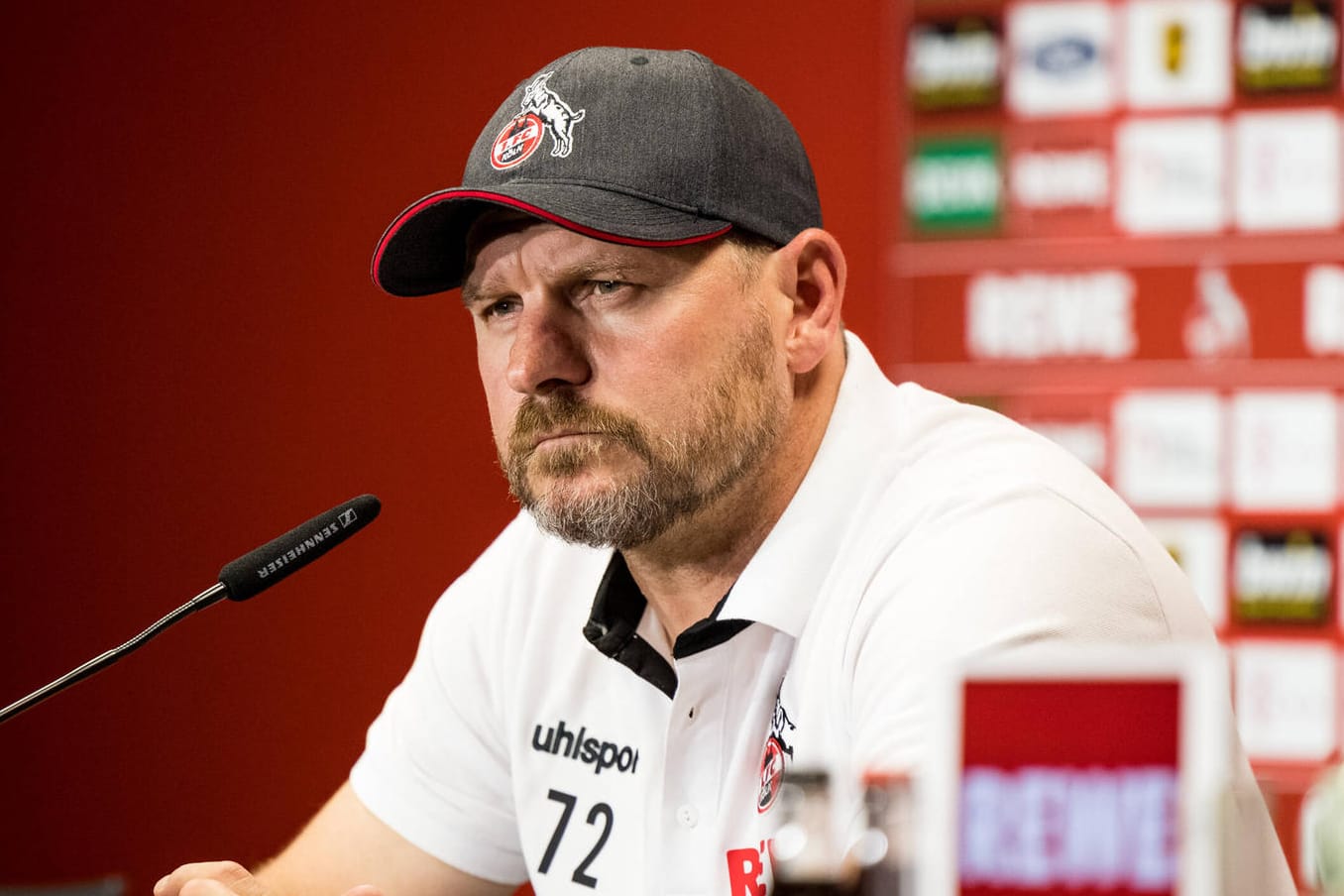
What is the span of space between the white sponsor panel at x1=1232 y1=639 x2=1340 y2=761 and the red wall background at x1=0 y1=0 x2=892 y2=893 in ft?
3.93

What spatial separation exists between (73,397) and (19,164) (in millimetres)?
439

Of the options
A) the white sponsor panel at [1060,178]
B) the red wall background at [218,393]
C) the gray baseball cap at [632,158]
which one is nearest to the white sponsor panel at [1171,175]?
the white sponsor panel at [1060,178]

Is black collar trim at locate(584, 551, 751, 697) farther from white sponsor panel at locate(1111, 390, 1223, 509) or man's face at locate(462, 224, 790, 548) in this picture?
white sponsor panel at locate(1111, 390, 1223, 509)

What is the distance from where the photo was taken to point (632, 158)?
1.06 meters

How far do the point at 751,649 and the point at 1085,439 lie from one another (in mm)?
1201

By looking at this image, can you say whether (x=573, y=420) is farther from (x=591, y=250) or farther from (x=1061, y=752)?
(x=1061, y=752)

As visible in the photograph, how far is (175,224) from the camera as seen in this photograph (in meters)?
2.79

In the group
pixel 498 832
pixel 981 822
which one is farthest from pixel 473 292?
pixel 981 822

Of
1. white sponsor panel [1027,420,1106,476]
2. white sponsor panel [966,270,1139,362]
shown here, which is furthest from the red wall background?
white sponsor panel [1027,420,1106,476]

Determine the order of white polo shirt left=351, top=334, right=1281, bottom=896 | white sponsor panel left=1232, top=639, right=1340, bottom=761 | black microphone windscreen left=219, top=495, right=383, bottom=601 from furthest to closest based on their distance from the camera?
white sponsor panel left=1232, top=639, right=1340, bottom=761 → black microphone windscreen left=219, top=495, right=383, bottom=601 → white polo shirt left=351, top=334, right=1281, bottom=896

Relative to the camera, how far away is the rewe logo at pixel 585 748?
3.75 feet

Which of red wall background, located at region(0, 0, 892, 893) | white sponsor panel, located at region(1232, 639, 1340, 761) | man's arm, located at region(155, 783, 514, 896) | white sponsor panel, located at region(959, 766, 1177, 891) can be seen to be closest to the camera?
white sponsor panel, located at region(959, 766, 1177, 891)

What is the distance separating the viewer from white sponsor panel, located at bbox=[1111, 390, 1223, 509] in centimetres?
213

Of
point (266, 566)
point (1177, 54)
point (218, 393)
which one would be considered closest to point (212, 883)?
point (266, 566)
